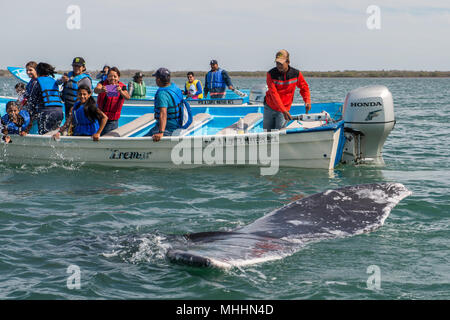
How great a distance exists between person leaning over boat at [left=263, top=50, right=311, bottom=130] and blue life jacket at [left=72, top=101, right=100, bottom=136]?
3769 millimetres

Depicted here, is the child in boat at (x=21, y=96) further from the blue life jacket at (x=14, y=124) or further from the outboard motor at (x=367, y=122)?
the outboard motor at (x=367, y=122)

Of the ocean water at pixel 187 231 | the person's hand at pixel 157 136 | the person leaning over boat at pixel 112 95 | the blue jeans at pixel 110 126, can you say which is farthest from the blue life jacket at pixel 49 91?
the person's hand at pixel 157 136

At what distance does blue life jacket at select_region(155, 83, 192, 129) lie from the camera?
464 inches

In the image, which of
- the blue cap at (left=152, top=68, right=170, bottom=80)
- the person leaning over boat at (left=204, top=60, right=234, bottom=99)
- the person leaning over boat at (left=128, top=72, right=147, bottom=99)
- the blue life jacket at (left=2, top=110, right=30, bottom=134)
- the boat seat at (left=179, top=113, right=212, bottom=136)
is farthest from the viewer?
the person leaning over boat at (left=204, top=60, right=234, bottom=99)

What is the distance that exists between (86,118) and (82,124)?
30 centimetres

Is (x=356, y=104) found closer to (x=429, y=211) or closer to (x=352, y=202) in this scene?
(x=429, y=211)

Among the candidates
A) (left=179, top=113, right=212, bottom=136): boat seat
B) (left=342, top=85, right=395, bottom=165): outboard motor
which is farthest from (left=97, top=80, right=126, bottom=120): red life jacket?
(left=342, top=85, right=395, bottom=165): outboard motor

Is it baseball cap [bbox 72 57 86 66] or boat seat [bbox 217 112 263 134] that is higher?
baseball cap [bbox 72 57 86 66]

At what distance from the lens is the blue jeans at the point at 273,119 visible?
495 inches

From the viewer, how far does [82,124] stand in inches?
504

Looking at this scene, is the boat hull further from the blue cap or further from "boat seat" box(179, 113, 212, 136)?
"boat seat" box(179, 113, 212, 136)

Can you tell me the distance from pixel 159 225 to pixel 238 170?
4.68m

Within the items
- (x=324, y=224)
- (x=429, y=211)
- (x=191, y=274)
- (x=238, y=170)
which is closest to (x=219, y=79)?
(x=238, y=170)

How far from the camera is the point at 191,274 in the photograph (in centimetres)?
626
